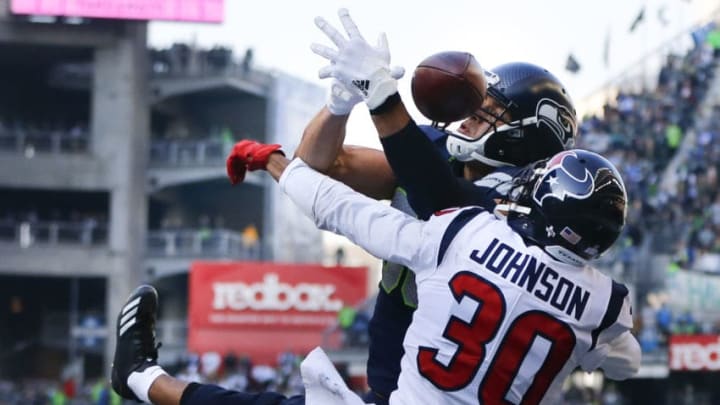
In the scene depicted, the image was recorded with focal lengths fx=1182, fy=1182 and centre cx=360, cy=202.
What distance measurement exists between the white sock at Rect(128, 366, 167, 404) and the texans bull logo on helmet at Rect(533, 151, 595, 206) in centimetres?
177

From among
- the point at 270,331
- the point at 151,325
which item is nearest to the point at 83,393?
the point at 270,331

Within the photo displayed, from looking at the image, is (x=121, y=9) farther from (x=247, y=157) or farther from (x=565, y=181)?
(x=565, y=181)

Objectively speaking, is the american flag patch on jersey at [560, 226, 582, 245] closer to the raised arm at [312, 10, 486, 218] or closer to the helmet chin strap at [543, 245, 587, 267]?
the helmet chin strap at [543, 245, 587, 267]

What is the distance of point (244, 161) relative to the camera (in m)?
4.54

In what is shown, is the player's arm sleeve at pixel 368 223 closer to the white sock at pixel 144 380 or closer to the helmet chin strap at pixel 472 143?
the helmet chin strap at pixel 472 143

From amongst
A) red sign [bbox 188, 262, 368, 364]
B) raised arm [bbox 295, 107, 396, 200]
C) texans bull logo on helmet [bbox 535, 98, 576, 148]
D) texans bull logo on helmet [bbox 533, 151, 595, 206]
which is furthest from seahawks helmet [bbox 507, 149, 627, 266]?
red sign [bbox 188, 262, 368, 364]

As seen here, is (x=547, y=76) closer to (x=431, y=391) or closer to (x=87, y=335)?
(x=431, y=391)

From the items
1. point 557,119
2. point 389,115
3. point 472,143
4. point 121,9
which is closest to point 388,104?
point 389,115

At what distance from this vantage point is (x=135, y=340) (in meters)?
5.01

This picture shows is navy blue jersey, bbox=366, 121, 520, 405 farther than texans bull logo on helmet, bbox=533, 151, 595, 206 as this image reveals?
Yes

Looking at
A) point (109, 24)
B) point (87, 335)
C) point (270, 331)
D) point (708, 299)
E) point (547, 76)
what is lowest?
point (87, 335)

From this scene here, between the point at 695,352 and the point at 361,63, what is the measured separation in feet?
53.5

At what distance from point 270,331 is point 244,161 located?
62.2ft

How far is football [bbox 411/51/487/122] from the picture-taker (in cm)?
416
